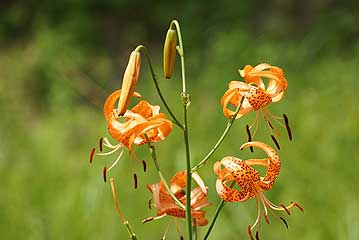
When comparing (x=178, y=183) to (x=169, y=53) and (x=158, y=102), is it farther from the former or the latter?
(x=158, y=102)

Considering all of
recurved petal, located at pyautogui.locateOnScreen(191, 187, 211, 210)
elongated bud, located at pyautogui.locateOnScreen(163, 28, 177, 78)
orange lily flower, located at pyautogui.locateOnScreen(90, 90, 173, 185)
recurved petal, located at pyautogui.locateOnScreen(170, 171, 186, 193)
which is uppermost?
elongated bud, located at pyautogui.locateOnScreen(163, 28, 177, 78)

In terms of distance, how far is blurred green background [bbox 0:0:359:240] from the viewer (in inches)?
83.5

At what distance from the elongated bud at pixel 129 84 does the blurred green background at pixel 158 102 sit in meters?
1.04

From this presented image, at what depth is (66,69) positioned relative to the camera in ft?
12.2

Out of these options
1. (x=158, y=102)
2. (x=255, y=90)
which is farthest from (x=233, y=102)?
(x=158, y=102)

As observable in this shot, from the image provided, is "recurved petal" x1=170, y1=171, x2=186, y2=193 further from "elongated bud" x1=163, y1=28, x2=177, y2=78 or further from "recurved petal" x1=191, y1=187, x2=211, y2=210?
"elongated bud" x1=163, y1=28, x2=177, y2=78

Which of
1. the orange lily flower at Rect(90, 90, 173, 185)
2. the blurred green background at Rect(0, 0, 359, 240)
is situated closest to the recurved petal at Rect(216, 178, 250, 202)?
the orange lily flower at Rect(90, 90, 173, 185)

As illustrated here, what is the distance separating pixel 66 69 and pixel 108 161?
1.43m

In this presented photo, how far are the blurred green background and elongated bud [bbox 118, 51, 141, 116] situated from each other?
104 cm

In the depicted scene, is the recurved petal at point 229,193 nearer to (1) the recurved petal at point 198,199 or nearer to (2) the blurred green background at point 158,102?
(1) the recurved petal at point 198,199

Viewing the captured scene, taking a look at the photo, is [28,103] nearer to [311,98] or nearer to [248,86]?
[311,98]

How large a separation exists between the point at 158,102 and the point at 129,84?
7.20ft

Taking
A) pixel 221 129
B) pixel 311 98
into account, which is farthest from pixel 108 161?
pixel 311 98

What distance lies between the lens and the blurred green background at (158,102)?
2121 mm
